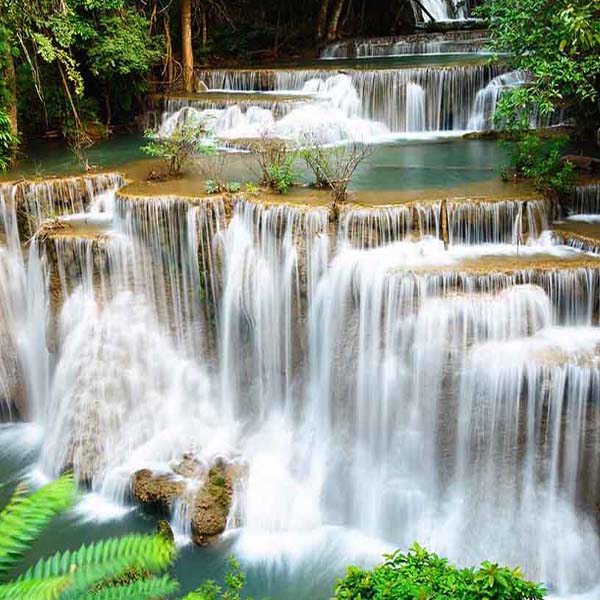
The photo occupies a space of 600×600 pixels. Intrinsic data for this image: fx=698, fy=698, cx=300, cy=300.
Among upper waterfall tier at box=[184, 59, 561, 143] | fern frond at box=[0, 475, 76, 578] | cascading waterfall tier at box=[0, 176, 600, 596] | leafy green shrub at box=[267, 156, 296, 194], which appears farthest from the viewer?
upper waterfall tier at box=[184, 59, 561, 143]

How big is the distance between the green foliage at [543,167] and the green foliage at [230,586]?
6036 mm

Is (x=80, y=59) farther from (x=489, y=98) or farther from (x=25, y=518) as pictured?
(x=25, y=518)

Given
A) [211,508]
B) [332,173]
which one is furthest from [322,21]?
[211,508]

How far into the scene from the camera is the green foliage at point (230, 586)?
6.54m

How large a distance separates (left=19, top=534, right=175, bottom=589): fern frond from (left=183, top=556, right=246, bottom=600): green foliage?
3691mm

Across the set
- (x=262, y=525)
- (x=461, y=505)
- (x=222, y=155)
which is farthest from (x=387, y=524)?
(x=222, y=155)

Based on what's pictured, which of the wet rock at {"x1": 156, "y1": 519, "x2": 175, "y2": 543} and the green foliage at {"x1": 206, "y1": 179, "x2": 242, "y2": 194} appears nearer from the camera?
the wet rock at {"x1": 156, "y1": 519, "x2": 175, "y2": 543}

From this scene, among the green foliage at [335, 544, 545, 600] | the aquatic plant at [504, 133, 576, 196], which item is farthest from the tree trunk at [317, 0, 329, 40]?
the green foliage at [335, 544, 545, 600]

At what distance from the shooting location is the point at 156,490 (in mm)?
8219

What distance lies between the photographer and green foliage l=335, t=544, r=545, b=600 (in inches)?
170

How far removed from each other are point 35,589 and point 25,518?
358mm

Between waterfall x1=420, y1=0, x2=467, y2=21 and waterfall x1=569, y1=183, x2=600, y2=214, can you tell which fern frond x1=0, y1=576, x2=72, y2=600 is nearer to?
waterfall x1=569, y1=183, x2=600, y2=214

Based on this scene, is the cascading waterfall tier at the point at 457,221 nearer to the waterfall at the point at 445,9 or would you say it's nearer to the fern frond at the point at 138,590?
the fern frond at the point at 138,590

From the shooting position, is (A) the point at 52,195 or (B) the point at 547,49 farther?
(A) the point at 52,195
